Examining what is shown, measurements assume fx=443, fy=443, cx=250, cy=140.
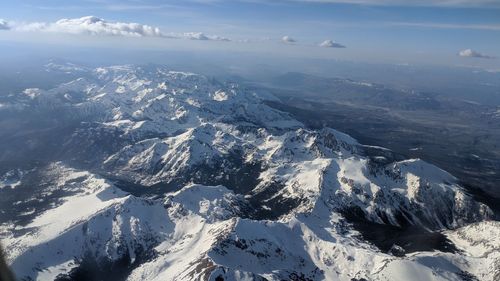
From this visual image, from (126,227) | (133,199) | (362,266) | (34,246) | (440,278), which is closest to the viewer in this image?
(440,278)

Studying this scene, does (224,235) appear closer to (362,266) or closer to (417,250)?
(362,266)

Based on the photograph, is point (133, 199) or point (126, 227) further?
point (133, 199)

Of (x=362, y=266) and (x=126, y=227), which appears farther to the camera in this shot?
(x=126, y=227)

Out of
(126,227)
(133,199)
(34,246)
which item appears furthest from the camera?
(133,199)

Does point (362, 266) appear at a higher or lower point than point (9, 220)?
higher

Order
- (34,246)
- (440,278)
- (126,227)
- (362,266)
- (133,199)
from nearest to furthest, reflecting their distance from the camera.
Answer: (440,278)
(362,266)
(34,246)
(126,227)
(133,199)

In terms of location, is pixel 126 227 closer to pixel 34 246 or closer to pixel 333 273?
pixel 34 246


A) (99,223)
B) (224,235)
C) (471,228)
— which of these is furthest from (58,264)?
(471,228)

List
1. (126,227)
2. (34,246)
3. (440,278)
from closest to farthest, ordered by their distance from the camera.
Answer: (440,278), (34,246), (126,227)

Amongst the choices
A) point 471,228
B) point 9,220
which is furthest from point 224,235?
point 9,220
